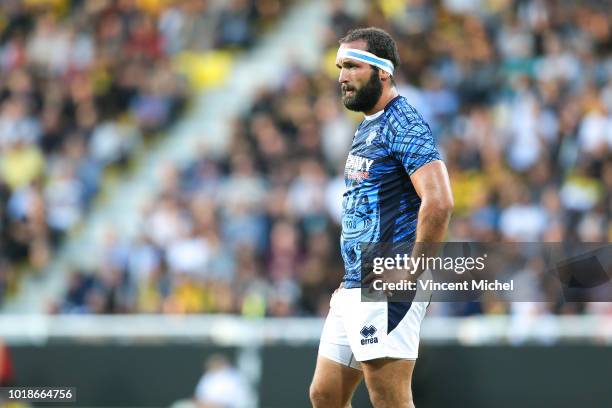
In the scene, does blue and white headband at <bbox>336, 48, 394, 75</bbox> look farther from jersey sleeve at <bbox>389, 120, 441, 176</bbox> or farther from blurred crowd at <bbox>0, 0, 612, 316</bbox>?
blurred crowd at <bbox>0, 0, 612, 316</bbox>

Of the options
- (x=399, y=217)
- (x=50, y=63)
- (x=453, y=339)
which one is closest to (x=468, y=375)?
(x=453, y=339)

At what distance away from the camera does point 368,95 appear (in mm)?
6125

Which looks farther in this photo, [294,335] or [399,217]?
[294,335]

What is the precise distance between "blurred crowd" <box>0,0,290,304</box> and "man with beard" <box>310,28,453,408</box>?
9.41m

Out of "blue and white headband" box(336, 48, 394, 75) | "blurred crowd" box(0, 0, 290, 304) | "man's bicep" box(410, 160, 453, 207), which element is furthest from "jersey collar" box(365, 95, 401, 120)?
"blurred crowd" box(0, 0, 290, 304)

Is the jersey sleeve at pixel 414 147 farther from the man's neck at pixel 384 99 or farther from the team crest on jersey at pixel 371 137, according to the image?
the man's neck at pixel 384 99

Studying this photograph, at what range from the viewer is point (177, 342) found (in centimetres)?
1143

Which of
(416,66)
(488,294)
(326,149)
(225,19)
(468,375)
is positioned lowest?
(468,375)

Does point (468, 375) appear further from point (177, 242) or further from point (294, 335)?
point (177, 242)

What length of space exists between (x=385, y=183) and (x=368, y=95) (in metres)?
0.48

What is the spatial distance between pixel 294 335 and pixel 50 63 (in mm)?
7850

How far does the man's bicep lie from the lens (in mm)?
5688

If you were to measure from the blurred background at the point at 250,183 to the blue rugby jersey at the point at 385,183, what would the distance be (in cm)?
474

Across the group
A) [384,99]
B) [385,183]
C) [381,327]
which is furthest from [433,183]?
[381,327]
